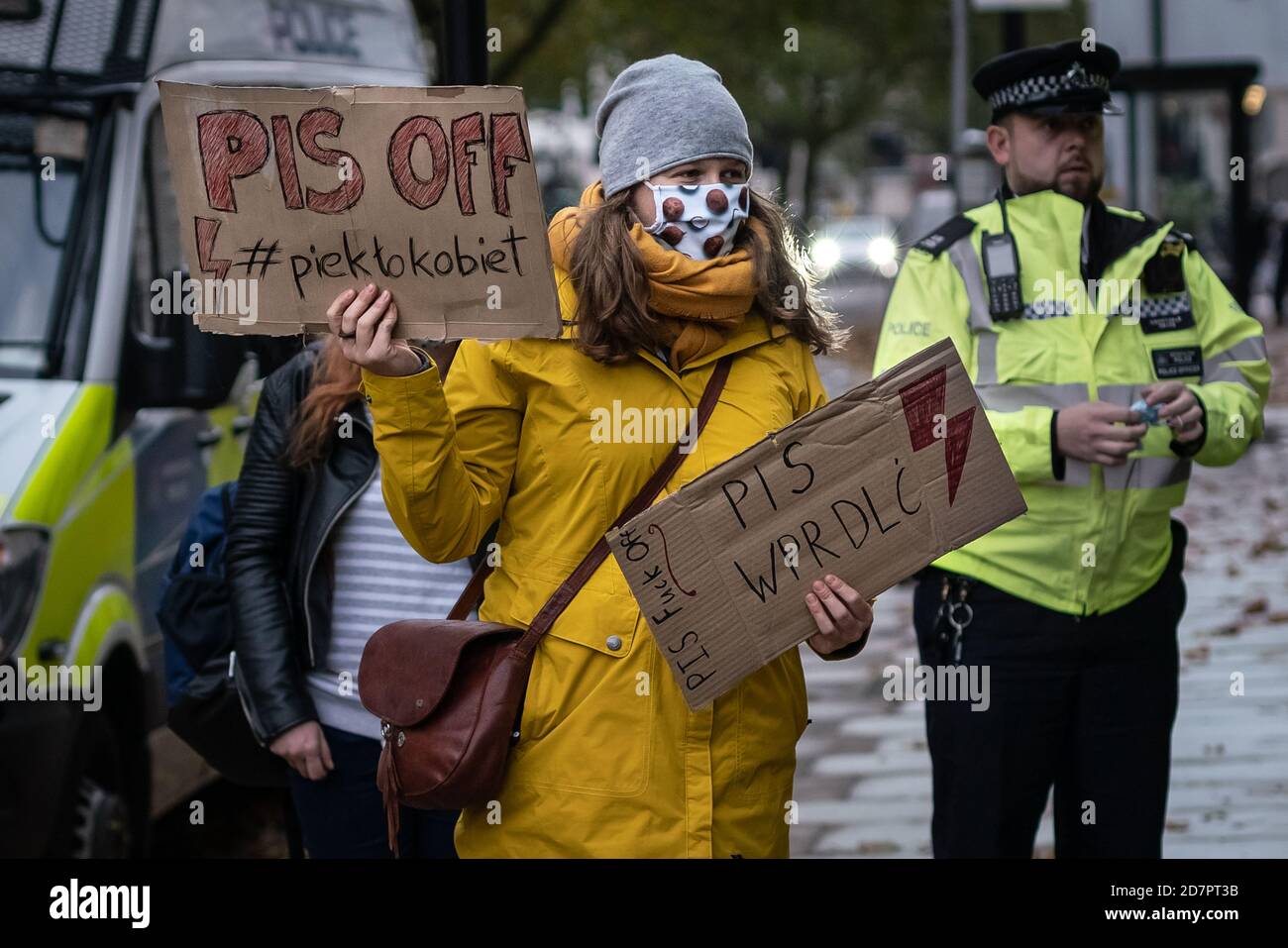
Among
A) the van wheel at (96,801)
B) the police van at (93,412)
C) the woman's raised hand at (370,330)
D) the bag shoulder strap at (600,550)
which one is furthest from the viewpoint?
the van wheel at (96,801)

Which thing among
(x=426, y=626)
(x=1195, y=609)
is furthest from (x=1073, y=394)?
(x=1195, y=609)

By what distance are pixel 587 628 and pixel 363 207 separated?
0.78 meters

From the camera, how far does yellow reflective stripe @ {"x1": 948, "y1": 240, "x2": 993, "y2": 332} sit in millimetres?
4102

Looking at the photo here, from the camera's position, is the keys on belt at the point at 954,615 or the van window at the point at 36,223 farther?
the van window at the point at 36,223

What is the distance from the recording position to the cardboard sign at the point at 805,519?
2.98 meters

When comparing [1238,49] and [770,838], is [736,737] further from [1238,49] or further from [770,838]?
[1238,49]

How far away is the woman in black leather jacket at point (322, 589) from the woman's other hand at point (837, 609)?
1.02 meters

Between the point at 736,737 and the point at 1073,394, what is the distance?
1362mm

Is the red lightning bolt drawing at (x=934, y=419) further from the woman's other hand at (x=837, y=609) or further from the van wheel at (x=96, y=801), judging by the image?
the van wheel at (x=96, y=801)

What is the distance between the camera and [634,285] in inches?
121

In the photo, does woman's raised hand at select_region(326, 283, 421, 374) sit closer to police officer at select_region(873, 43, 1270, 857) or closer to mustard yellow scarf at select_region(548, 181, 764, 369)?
mustard yellow scarf at select_region(548, 181, 764, 369)

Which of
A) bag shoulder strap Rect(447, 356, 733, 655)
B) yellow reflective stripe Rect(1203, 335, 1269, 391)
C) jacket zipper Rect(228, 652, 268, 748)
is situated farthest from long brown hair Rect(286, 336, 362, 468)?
yellow reflective stripe Rect(1203, 335, 1269, 391)

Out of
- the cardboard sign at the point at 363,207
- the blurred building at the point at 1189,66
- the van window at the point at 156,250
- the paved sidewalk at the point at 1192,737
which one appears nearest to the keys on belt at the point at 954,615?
the cardboard sign at the point at 363,207

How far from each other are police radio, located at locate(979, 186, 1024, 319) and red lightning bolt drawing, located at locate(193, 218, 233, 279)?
1.81m
